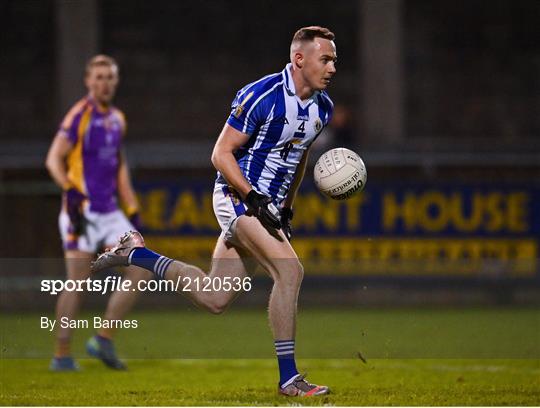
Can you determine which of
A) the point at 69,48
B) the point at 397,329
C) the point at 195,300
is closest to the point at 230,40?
the point at 69,48

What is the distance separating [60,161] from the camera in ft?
33.3

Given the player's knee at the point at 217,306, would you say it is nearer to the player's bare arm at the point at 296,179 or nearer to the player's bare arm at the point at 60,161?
the player's bare arm at the point at 296,179

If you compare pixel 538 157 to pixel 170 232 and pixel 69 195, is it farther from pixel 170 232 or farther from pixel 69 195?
pixel 69 195

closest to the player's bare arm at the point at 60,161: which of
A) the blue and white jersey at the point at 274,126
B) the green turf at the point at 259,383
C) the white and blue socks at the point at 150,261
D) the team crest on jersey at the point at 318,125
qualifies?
the green turf at the point at 259,383

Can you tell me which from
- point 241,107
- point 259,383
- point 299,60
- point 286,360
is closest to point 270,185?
point 241,107

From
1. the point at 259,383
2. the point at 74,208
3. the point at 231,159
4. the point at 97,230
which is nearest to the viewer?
the point at 231,159

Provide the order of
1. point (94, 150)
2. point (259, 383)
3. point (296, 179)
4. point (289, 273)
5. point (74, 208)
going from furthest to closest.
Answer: point (94, 150) → point (74, 208) → point (259, 383) → point (296, 179) → point (289, 273)

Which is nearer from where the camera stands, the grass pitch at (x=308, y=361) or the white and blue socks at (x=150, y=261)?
the grass pitch at (x=308, y=361)

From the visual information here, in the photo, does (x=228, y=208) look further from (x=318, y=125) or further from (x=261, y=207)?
(x=318, y=125)

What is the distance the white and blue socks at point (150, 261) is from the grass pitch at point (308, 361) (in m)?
0.76

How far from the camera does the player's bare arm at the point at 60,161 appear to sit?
1004 centimetres

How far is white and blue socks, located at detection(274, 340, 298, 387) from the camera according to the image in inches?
292

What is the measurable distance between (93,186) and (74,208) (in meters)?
0.38

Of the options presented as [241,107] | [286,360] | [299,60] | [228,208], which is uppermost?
[299,60]
